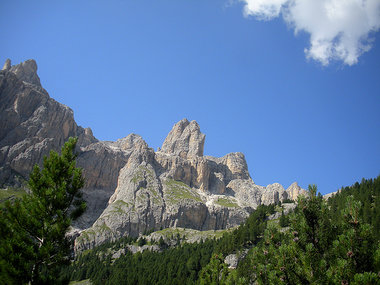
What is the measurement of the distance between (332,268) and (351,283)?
77.8 inches

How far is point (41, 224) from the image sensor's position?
22844 millimetres

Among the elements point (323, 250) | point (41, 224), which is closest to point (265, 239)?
point (323, 250)

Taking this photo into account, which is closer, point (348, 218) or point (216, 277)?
point (348, 218)

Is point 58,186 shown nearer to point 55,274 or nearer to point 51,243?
point 51,243

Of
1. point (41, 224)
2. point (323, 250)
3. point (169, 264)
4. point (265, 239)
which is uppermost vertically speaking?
point (265, 239)

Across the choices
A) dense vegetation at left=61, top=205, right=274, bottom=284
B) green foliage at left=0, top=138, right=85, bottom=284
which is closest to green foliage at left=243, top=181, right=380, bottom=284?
green foliage at left=0, top=138, right=85, bottom=284

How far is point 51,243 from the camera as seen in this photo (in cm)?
2220

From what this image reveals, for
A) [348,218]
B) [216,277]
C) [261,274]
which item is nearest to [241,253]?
[216,277]

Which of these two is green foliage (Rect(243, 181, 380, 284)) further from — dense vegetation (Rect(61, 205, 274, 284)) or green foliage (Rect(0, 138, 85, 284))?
dense vegetation (Rect(61, 205, 274, 284))

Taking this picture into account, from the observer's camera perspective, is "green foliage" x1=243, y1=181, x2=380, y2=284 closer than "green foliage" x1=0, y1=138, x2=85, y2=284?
Yes

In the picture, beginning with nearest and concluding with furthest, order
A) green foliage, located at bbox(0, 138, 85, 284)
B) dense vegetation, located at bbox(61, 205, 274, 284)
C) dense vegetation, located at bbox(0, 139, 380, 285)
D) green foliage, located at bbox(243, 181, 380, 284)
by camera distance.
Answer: green foliage, located at bbox(243, 181, 380, 284)
dense vegetation, located at bbox(0, 139, 380, 285)
green foliage, located at bbox(0, 138, 85, 284)
dense vegetation, located at bbox(61, 205, 274, 284)

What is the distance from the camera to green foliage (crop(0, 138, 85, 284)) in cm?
2066

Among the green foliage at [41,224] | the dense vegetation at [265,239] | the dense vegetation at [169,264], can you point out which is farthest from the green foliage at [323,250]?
the dense vegetation at [169,264]

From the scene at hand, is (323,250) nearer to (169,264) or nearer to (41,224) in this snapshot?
(41,224)
